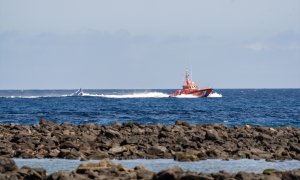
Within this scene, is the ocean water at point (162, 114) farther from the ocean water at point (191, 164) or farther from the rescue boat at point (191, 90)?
the ocean water at point (191, 164)

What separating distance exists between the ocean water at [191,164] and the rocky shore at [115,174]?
275cm

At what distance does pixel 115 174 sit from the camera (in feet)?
82.4

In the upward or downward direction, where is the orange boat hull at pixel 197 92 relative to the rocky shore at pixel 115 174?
upward

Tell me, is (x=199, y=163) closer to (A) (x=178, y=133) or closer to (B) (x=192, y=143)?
(B) (x=192, y=143)

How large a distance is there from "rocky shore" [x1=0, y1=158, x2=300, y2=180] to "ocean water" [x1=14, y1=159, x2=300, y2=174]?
2748 mm

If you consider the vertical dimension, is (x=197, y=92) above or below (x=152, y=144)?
above

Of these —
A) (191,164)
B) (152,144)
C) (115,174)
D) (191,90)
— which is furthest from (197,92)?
(115,174)

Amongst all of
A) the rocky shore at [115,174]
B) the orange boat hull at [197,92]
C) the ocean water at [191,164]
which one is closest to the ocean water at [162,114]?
the orange boat hull at [197,92]

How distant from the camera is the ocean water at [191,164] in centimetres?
2895

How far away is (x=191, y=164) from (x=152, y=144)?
641cm

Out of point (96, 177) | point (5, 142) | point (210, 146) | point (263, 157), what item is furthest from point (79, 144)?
point (96, 177)

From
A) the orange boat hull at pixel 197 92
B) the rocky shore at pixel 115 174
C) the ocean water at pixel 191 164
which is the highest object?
the orange boat hull at pixel 197 92

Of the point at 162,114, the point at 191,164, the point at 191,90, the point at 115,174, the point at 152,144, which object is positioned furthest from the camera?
the point at 191,90

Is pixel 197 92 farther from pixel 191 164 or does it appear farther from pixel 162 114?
pixel 191 164
